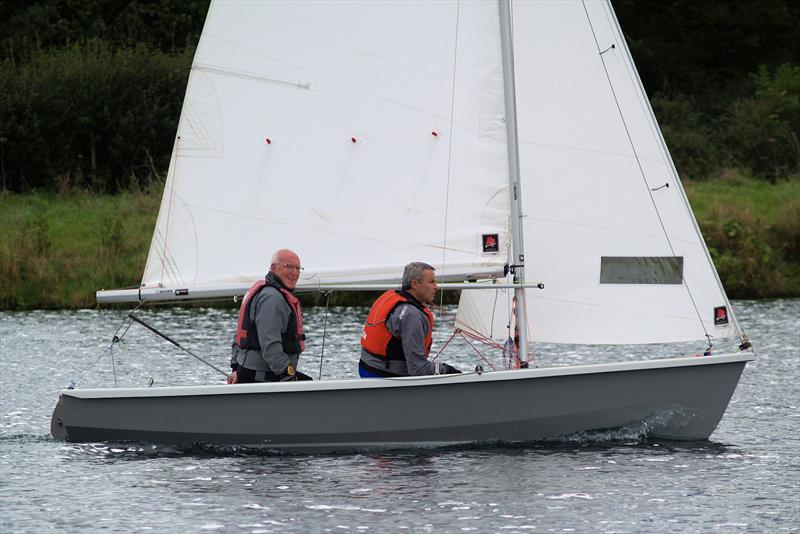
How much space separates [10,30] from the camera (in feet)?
107

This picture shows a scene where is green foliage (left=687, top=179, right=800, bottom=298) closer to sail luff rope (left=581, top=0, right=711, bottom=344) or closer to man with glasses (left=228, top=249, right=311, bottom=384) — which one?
sail luff rope (left=581, top=0, right=711, bottom=344)

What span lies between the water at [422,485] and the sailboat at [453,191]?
0.21m

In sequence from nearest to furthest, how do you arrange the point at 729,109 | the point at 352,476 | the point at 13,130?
the point at 352,476
the point at 13,130
the point at 729,109

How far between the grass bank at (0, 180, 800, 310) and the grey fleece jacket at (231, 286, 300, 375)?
10737mm

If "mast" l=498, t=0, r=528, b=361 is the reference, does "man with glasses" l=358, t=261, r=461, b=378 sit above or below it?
below

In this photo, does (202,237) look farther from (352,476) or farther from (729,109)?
(729,109)

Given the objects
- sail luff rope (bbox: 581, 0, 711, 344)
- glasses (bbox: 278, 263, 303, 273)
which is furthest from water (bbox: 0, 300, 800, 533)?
glasses (bbox: 278, 263, 303, 273)

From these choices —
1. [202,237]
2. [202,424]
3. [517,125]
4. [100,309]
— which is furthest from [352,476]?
[100,309]

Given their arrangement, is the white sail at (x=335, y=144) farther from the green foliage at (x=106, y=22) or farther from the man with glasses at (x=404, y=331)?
the green foliage at (x=106, y=22)

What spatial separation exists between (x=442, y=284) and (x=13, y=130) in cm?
1824

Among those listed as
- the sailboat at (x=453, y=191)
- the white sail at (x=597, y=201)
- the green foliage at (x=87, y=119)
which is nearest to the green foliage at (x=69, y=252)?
the green foliage at (x=87, y=119)

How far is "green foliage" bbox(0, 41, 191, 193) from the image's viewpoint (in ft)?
87.3

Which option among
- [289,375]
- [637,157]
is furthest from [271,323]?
[637,157]

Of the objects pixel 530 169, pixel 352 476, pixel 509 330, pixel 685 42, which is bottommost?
pixel 352 476
